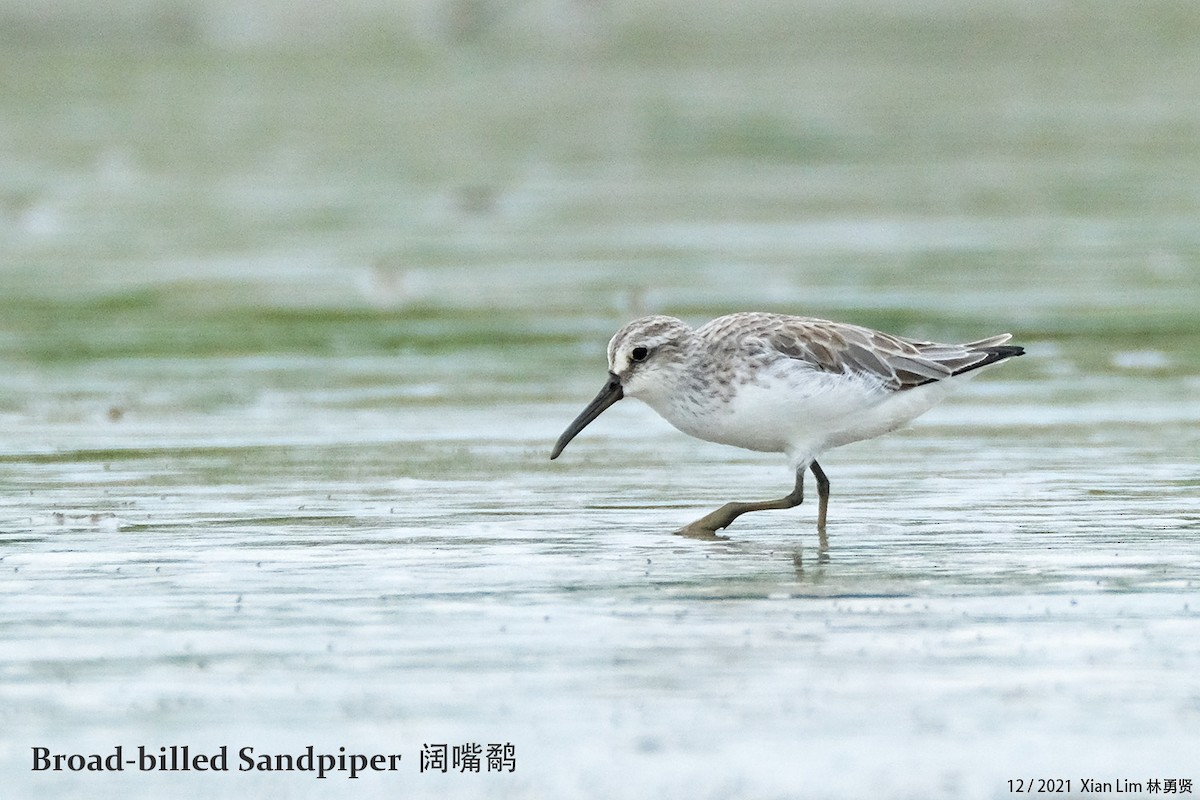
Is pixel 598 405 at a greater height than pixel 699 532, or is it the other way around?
pixel 598 405

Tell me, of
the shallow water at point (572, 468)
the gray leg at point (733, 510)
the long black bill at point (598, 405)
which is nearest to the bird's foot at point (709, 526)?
the gray leg at point (733, 510)

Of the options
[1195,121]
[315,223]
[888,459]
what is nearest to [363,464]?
[888,459]

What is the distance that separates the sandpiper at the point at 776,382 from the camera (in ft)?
31.7

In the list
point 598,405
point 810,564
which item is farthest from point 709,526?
point 598,405

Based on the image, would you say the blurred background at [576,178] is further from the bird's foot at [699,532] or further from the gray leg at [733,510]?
the bird's foot at [699,532]

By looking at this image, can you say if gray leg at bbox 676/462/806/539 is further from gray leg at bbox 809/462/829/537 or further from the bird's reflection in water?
the bird's reflection in water

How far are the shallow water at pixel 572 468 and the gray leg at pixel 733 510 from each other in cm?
11

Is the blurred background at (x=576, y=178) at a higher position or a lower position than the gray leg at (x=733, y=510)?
higher

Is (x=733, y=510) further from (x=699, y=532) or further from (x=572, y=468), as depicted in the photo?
(x=572, y=468)

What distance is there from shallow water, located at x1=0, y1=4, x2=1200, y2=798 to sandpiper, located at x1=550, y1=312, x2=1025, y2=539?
35cm

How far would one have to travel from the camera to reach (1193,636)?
297 inches

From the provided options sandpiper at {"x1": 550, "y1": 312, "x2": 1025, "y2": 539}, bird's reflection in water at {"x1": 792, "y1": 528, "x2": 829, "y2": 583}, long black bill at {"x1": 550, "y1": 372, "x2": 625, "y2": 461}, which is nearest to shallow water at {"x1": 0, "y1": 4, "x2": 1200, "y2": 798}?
bird's reflection in water at {"x1": 792, "y1": 528, "x2": 829, "y2": 583}

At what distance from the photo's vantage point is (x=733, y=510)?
31.4ft

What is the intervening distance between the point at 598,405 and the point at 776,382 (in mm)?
930
